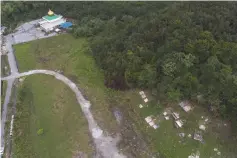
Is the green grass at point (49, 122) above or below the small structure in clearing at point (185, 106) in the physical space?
below

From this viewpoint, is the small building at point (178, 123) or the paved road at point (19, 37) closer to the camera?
the small building at point (178, 123)

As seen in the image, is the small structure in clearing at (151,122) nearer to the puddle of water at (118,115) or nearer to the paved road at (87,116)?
the puddle of water at (118,115)

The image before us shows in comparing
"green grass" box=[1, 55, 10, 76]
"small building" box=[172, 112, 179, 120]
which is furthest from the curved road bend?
"small building" box=[172, 112, 179, 120]

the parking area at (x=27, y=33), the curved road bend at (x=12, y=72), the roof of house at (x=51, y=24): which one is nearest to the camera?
the curved road bend at (x=12, y=72)

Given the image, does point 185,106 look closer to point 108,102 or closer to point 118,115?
point 118,115

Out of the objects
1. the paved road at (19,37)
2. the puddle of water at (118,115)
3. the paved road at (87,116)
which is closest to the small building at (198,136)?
the paved road at (87,116)

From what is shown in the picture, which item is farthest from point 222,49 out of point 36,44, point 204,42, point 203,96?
point 36,44

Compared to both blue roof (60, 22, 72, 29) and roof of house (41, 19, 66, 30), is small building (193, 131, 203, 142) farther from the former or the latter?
roof of house (41, 19, 66, 30)
